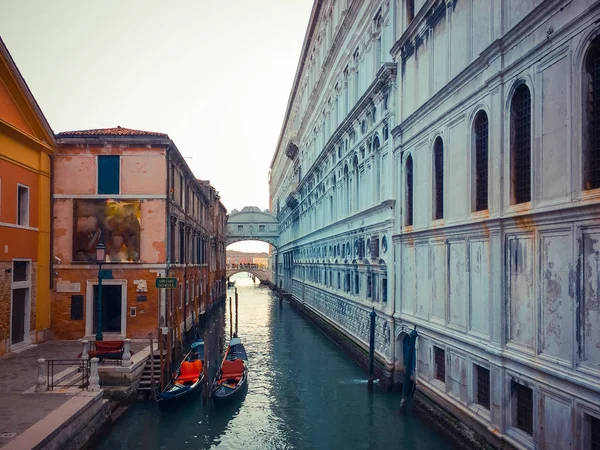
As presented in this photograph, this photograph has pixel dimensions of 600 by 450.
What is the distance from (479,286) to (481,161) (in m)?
2.39

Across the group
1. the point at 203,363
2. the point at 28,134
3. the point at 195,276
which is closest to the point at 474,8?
the point at 203,363

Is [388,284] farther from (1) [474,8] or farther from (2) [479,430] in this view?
(1) [474,8]

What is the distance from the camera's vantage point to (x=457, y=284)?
450 inches

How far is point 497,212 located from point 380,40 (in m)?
10.00

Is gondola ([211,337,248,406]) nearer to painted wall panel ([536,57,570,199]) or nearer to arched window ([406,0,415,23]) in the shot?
painted wall panel ([536,57,570,199])

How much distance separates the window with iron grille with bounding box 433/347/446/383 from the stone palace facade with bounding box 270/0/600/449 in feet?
0.08

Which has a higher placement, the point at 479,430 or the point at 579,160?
the point at 579,160

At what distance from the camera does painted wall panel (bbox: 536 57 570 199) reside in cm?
765

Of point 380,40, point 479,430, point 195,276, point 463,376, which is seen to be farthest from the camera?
point 195,276

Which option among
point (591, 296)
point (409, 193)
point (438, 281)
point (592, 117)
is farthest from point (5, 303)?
point (592, 117)

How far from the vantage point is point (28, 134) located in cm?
1697

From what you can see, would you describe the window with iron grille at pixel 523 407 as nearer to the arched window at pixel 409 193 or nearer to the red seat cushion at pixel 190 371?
the arched window at pixel 409 193

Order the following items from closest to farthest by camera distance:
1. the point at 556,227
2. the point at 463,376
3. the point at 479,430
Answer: the point at 556,227
the point at 479,430
the point at 463,376

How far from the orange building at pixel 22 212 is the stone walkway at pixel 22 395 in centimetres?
81
